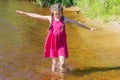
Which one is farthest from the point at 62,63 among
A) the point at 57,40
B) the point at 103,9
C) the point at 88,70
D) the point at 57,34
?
the point at 103,9

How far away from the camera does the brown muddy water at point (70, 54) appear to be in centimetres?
850

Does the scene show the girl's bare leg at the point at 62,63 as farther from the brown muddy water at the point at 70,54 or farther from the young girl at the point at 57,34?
the brown muddy water at the point at 70,54

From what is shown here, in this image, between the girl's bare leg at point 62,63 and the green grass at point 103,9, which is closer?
the girl's bare leg at point 62,63

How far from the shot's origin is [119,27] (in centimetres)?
1580

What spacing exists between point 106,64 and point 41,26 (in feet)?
25.9

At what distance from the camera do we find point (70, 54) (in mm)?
10727

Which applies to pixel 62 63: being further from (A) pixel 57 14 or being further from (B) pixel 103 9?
(B) pixel 103 9

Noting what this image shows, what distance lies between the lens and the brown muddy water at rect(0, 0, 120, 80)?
850cm

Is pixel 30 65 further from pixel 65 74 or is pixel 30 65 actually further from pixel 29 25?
pixel 29 25

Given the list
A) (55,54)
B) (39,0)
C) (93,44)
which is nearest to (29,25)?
(93,44)

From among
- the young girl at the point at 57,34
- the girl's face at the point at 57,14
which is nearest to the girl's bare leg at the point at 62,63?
the young girl at the point at 57,34

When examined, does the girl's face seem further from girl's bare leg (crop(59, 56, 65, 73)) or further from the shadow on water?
the shadow on water

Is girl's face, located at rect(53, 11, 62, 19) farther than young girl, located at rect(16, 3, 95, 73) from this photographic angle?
No

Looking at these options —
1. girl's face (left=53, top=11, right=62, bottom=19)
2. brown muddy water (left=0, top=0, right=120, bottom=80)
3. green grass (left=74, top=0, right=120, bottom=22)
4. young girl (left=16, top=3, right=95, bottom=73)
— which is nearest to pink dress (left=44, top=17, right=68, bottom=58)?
young girl (left=16, top=3, right=95, bottom=73)
